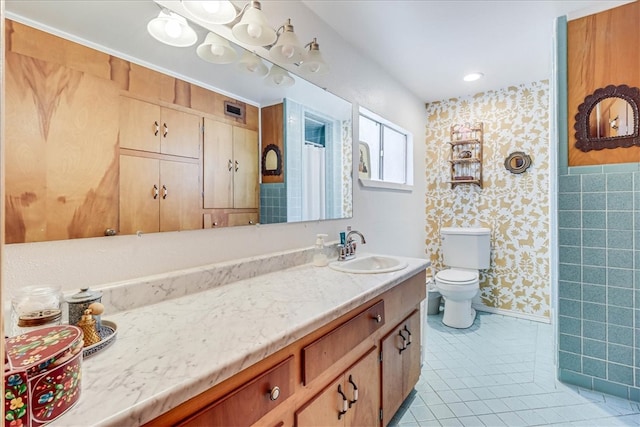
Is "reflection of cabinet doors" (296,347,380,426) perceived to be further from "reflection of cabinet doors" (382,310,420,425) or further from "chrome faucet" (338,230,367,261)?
"chrome faucet" (338,230,367,261)

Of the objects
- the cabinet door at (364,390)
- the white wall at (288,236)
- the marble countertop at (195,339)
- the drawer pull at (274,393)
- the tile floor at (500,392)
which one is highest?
the white wall at (288,236)

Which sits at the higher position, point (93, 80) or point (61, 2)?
point (61, 2)

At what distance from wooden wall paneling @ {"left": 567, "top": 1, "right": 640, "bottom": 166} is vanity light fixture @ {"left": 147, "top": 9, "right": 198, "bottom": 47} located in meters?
2.19

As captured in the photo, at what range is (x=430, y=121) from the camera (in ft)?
11.5

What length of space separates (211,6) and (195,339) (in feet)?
4.04

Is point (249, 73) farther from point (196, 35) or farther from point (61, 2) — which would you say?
point (61, 2)

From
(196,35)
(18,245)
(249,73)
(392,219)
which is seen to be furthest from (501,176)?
(18,245)

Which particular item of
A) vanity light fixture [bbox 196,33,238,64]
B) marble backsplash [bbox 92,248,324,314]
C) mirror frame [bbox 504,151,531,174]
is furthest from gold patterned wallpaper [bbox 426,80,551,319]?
vanity light fixture [bbox 196,33,238,64]

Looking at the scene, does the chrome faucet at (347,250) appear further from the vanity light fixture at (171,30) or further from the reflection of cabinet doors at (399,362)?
the vanity light fixture at (171,30)

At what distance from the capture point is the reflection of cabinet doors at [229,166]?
126 centimetres

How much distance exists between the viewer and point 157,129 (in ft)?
3.58

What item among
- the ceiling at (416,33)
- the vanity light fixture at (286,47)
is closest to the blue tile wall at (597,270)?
the ceiling at (416,33)

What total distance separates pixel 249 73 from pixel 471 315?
2.83 m

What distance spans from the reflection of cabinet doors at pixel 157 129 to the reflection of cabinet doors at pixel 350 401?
100cm
